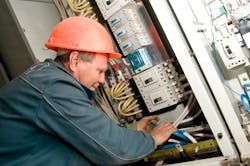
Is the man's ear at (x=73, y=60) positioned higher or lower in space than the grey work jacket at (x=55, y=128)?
higher

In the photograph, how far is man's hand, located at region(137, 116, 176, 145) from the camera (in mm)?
1339

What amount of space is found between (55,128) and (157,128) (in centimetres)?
58

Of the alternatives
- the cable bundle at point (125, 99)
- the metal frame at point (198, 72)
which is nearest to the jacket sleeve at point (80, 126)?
the metal frame at point (198, 72)

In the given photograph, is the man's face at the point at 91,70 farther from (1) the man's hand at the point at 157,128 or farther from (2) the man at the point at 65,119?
(1) the man's hand at the point at 157,128

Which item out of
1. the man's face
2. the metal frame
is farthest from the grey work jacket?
the metal frame

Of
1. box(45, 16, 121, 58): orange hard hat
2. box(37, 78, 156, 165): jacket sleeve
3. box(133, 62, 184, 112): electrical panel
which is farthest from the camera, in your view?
box(133, 62, 184, 112): electrical panel

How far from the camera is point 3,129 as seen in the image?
1122mm

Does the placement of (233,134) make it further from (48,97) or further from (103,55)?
(48,97)

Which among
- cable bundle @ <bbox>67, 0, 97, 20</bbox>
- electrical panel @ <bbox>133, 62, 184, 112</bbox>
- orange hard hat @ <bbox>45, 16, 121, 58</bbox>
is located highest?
cable bundle @ <bbox>67, 0, 97, 20</bbox>

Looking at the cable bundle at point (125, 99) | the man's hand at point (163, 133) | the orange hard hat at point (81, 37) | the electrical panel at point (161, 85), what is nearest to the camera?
the orange hard hat at point (81, 37)

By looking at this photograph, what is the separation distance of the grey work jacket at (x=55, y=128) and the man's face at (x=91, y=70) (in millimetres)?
109

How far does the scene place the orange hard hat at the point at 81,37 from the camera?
1205mm

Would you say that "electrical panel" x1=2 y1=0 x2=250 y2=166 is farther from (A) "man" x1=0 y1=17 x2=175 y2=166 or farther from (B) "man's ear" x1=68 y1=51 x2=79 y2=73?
(B) "man's ear" x1=68 y1=51 x2=79 y2=73

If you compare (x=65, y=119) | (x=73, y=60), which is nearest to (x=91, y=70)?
(x=73, y=60)
